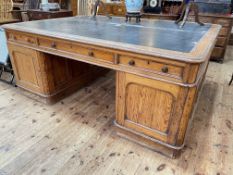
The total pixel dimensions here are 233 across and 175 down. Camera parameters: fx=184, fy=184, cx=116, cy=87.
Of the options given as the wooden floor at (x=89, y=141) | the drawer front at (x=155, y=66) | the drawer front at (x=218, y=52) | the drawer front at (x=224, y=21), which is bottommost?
the wooden floor at (x=89, y=141)

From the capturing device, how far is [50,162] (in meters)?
1.45

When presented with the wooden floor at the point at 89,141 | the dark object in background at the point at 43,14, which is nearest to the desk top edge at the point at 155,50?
the wooden floor at the point at 89,141

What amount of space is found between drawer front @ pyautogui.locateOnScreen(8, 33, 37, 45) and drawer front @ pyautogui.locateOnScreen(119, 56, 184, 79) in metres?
1.00

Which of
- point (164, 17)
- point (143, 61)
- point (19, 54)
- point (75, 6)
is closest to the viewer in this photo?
point (143, 61)

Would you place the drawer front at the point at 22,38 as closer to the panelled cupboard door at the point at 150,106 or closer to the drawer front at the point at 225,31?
the panelled cupboard door at the point at 150,106

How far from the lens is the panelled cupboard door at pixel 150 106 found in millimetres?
1271

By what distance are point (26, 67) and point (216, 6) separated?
3.26m

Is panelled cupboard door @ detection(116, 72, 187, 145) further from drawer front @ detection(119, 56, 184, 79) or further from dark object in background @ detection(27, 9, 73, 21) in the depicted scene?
dark object in background @ detection(27, 9, 73, 21)

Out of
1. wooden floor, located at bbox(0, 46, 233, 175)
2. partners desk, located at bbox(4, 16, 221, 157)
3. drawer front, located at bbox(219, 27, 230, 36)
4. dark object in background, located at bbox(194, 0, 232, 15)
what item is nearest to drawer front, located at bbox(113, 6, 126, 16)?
dark object in background, located at bbox(194, 0, 232, 15)

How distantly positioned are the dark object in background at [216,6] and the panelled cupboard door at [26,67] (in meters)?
3.04

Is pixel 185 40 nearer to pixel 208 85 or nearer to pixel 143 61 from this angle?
pixel 143 61

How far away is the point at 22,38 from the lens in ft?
6.19

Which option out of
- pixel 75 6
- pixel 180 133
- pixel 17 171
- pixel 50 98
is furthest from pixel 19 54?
pixel 75 6

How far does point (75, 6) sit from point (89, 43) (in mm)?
3757
